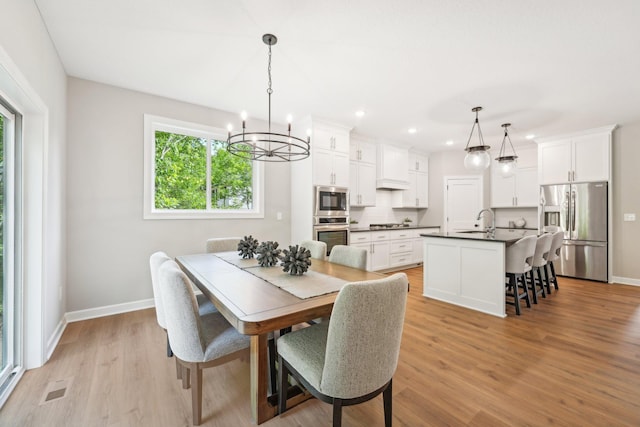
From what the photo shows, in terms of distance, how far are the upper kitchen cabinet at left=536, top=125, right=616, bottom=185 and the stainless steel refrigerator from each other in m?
0.16

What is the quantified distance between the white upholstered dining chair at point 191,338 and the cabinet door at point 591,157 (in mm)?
6025

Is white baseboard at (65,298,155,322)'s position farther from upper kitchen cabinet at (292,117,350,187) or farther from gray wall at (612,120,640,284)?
gray wall at (612,120,640,284)

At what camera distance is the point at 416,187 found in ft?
20.4

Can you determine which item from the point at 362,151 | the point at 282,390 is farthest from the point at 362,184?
the point at 282,390

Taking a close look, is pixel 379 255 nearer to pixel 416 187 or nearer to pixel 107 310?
pixel 416 187

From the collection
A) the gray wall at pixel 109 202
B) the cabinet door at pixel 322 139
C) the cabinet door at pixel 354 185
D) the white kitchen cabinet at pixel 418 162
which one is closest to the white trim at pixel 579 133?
the white kitchen cabinet at pixel 418 162

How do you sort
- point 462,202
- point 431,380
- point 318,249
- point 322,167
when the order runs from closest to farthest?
point 431,380 < point 318,249 < point 322,167 < point 462,202

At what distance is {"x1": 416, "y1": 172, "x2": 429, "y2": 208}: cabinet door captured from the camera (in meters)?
6.25

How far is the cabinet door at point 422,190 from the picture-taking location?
6.25 m

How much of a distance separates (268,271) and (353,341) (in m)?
1.06

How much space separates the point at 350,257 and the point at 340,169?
2.39 m

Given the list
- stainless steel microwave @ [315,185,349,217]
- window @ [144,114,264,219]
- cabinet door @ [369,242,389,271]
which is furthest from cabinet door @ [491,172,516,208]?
window @ [144,114,264,219]

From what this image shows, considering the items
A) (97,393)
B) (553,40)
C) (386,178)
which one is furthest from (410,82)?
(97,393)

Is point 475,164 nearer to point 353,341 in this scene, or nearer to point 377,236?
point 377,236
